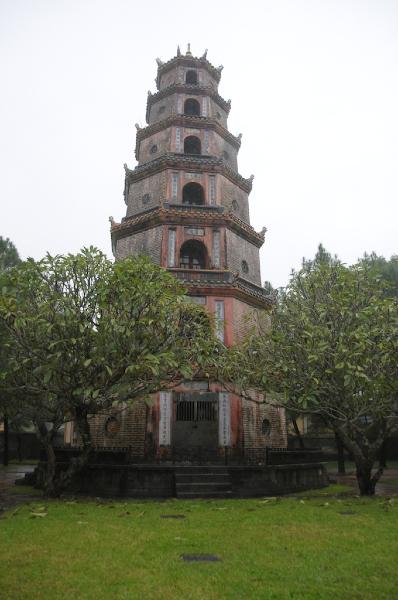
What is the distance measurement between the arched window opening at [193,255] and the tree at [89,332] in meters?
7.93

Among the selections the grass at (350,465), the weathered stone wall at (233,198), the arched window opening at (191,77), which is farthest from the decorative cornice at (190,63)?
the grass at (350,465)

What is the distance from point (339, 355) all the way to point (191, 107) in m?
19.9

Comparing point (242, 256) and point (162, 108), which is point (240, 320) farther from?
point (162, 108)

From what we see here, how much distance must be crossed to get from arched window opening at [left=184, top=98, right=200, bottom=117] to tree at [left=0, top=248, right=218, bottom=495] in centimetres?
1631

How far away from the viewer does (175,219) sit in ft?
68.6

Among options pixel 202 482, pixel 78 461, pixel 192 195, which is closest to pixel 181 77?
pixel 192 195

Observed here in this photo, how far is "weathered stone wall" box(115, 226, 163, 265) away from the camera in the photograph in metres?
20.6

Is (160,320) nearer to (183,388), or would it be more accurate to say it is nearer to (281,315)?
(281,315)

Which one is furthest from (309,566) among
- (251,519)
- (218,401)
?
(218,401)

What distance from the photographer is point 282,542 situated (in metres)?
7.64

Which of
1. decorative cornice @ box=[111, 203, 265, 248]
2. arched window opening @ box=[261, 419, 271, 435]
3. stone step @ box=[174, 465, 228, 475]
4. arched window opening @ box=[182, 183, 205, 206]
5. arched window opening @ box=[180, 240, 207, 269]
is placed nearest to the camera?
stone step @ box=[174, 465, 228, 475]

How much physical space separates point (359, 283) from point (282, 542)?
27.1ft

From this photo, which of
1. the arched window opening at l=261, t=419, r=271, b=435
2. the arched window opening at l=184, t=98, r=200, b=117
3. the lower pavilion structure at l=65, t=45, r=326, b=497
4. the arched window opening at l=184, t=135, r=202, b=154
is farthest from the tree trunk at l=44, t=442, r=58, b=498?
the arched window opening at l=184, t=98, r=200, b=117

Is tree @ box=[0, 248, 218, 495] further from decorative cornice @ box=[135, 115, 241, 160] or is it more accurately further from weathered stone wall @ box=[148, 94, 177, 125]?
weathered stone wall @ box=[148, 94, 177, 125]
